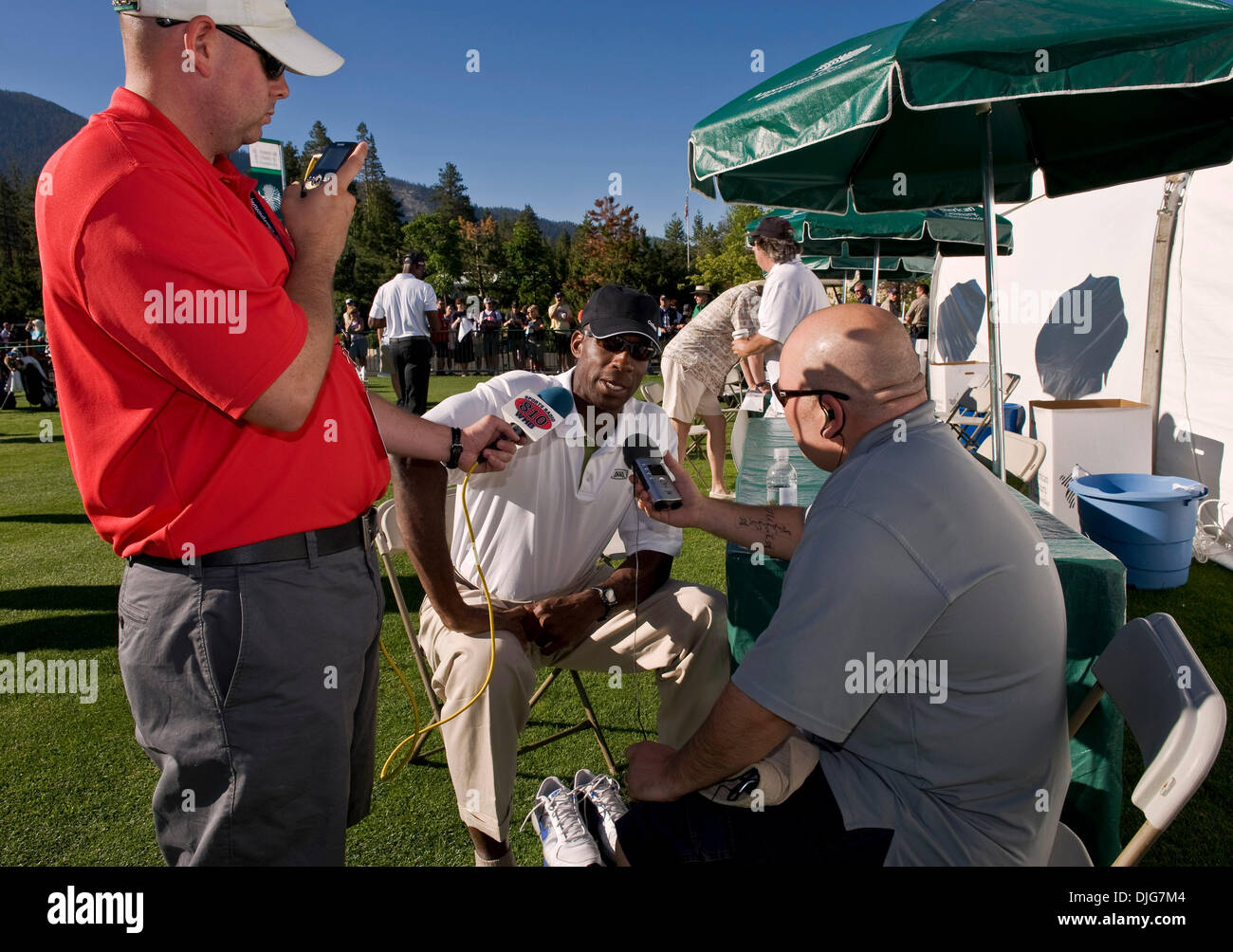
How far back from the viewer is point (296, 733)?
143cm

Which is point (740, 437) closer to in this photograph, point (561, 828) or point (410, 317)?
point (561, 828)

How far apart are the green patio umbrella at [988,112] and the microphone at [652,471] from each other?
4.52 ft

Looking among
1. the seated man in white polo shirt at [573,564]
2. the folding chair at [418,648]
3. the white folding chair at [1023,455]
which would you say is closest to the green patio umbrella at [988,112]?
the white folding chair at [1023,455]

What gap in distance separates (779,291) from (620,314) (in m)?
3.39

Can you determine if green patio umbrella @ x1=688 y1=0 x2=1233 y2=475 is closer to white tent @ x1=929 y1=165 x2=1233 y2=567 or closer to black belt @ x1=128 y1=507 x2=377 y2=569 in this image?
white tent @ x1=929 y1=165 x2=1233 y2=567

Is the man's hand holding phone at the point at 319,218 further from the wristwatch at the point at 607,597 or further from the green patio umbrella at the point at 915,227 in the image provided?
the green patio umbrella at the point at 915,227

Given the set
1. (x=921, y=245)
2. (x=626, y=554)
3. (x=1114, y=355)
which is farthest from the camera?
(x=921, y=245)

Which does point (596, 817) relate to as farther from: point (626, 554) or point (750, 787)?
point (750, 787)

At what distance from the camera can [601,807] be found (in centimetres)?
255

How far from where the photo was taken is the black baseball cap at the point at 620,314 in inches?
→ 108

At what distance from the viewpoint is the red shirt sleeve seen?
1.12 m

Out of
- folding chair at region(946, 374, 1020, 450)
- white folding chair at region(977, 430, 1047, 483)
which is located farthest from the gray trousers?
folding chair at region(946, 374, 1020, 450)
